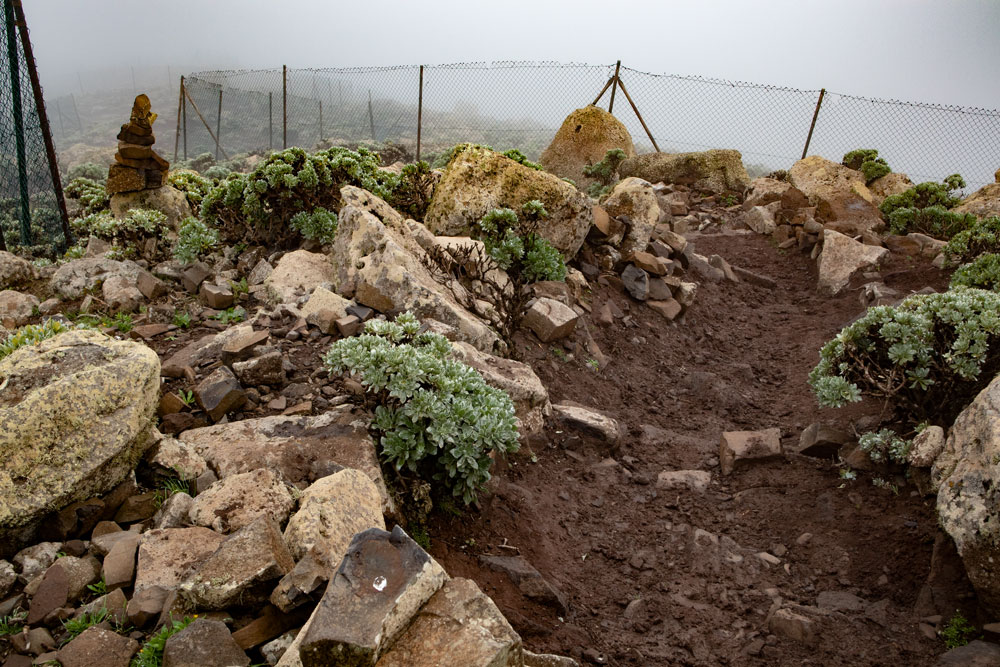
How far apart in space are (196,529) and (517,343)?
4.19 metres

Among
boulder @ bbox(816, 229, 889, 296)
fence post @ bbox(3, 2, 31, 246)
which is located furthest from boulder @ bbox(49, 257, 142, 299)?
boulder @ bbox(816, 229, 889, 296)

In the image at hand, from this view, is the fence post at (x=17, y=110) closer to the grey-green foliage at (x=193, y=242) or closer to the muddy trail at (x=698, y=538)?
A: the grey-green foliage at (x=193, y=242)

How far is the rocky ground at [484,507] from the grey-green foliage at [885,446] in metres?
0.16

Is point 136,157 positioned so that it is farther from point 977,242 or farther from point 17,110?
point 977,242


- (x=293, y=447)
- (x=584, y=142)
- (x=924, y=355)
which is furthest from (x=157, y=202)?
(x=584, y=142)

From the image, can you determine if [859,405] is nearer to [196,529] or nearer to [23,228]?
[196,529]

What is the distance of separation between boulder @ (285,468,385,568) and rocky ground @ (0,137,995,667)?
16 millimetres

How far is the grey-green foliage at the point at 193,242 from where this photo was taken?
7.17m

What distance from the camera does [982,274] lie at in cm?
720

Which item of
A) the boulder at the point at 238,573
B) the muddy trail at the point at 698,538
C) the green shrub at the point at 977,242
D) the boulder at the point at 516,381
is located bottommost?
the muddy trail at the point at 698,538

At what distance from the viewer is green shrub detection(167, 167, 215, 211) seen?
9141mm

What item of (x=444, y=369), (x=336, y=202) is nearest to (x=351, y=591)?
(x=444, y=369)

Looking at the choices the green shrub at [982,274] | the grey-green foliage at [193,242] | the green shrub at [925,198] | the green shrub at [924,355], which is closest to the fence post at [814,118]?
the green shrub at [925,198]

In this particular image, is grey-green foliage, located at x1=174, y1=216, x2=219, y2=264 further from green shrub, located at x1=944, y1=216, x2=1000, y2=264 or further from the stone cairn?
green shrub, located at x1=944, y1=216, x2=1000, y2=264
